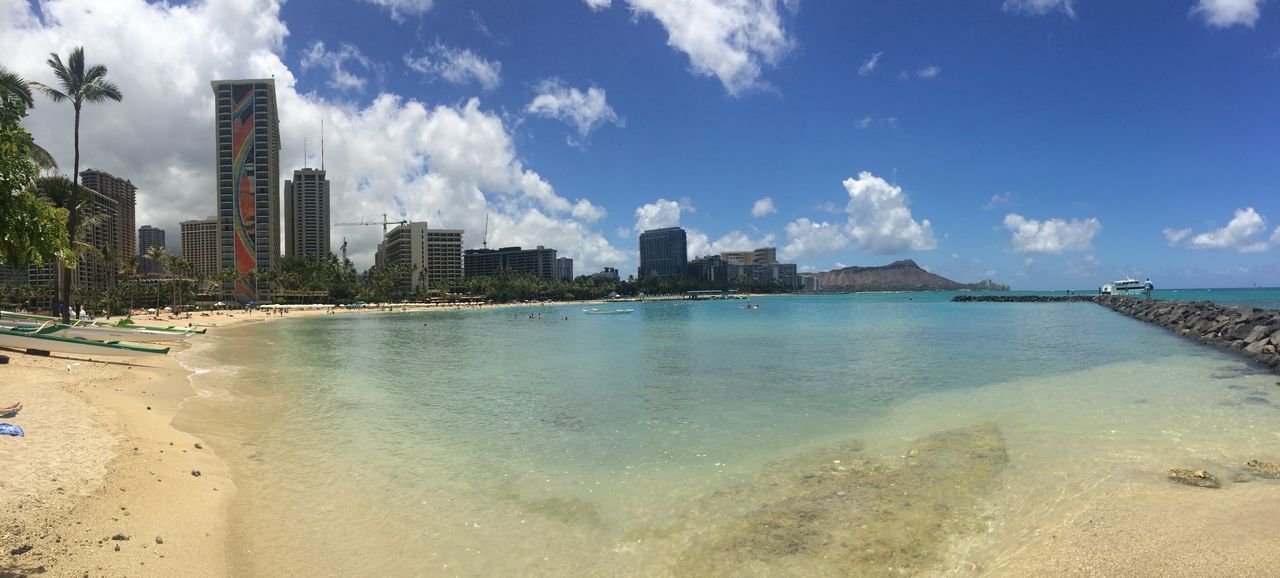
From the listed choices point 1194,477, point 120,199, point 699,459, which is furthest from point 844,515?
point 120,199

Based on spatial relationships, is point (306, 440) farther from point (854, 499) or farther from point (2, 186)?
point (854, 499)

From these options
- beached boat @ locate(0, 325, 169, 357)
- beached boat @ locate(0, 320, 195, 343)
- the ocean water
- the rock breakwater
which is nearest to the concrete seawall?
the rock breakwater

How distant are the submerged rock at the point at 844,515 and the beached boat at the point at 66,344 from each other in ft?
90.6

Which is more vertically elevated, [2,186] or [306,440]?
[2,186]

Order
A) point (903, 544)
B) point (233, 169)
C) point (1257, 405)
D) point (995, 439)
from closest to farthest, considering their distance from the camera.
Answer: point (903, 544) < point (995, 439) < point (1257, 405) < point (233, 169)

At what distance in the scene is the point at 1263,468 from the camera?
9.64 m

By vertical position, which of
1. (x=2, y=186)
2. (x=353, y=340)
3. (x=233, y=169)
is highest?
(x=233, y=169)

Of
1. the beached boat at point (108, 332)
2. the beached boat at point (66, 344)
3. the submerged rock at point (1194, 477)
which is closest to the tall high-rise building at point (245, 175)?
the beached boat at point (108, 332)

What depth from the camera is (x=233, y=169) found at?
13225cm

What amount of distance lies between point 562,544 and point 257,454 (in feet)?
24.7

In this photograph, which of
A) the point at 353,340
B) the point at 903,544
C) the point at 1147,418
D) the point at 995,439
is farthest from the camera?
the point at 353,340

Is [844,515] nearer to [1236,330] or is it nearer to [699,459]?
[699,459]

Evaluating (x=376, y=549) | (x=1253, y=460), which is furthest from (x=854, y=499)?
(x=1253, y=460)

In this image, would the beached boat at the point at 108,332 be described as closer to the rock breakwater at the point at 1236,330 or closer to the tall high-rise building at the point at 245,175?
the rock breakwater at the point at 1236,330
